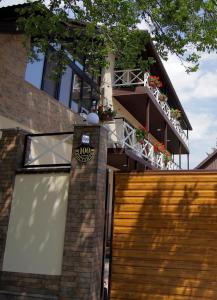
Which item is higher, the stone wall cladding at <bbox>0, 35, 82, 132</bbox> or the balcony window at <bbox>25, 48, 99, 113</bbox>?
the balcony window at <bbox>25, 48, 99, 113</bbox>

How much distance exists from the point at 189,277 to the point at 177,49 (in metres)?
5.39

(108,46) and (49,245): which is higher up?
(108,46)

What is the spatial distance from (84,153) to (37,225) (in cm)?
172

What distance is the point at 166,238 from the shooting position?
6.55 metres

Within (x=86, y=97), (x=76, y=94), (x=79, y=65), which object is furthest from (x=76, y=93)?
(x=79, y=65)

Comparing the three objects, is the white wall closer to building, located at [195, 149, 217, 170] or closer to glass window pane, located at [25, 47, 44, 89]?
glass window pane, located at [25, 47, 44, 89]

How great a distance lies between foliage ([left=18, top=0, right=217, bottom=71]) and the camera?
7730 millimetres

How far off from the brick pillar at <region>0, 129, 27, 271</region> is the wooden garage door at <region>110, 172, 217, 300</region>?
2.26 meters

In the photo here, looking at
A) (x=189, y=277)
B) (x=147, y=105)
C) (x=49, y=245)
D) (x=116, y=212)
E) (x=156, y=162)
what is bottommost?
(x=189, y=277)

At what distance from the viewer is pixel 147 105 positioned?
1692cm

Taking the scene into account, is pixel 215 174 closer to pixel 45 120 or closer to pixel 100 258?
pixel 100 258

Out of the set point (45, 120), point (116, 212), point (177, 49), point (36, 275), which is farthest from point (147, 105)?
point (36, 275)

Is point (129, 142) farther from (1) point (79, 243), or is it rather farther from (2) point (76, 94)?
(1) point (79, 243)

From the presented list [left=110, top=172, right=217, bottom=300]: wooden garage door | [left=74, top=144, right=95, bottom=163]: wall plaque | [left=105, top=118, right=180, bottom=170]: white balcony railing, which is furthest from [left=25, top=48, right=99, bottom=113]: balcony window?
[left=110, top=172, right=217, bottom=300]: wooden garage door
